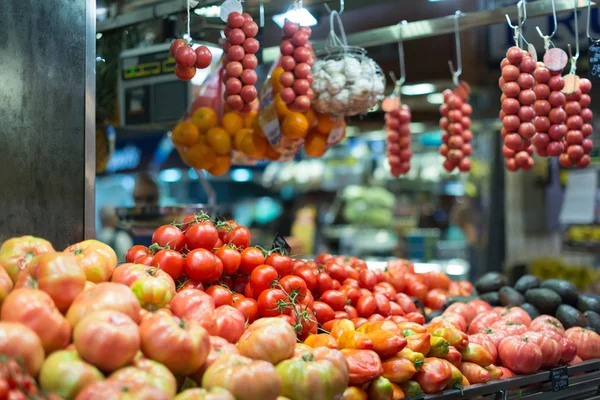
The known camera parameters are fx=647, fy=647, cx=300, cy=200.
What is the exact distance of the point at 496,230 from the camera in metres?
8.05

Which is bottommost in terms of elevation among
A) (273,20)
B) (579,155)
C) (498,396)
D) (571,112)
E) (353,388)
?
(498,396)

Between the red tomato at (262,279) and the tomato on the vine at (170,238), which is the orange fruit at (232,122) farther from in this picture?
the red tomato at (262,279)

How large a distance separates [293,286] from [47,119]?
51.9 inches

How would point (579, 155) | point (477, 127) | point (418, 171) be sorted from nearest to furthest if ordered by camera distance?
point (579, 155) < point (477, 127) < point (418, 171)

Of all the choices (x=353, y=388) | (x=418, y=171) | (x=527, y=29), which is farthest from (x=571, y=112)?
(x=418, y=171)

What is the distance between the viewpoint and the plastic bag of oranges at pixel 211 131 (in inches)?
170

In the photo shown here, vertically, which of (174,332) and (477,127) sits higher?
(477,127)

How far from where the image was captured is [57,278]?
208cm

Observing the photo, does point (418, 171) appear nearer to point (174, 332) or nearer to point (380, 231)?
point (380, 231)

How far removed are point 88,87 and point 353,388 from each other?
179 centimetres

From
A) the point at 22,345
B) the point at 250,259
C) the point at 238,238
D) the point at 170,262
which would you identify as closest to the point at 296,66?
the point at 238,238

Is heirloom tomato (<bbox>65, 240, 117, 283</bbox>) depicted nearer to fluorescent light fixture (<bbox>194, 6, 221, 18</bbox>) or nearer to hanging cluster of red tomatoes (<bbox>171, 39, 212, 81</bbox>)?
hanging cluster of red tomatoes (<bbox>171, 39, 212, 81</bbox>)

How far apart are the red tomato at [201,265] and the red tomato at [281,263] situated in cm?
30

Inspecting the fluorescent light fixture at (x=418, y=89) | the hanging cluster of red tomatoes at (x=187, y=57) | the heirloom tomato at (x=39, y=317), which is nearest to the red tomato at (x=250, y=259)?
the hanging cluster of red tomatoes at (x=187, y=57)
